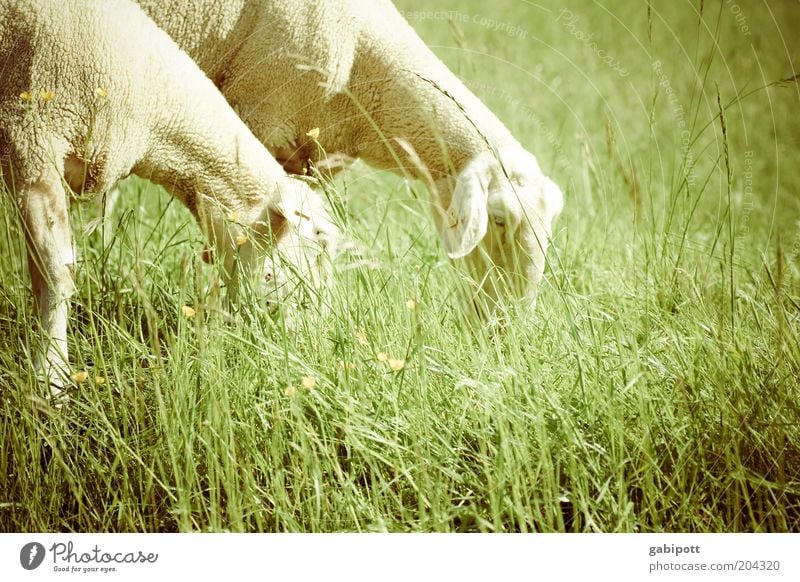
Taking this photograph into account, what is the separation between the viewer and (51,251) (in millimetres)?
2295

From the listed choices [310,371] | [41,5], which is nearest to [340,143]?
[41,5]

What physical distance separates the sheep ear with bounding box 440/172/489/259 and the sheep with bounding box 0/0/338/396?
1.59 ft

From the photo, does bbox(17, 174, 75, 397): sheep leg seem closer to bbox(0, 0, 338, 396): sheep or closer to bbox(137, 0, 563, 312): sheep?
bbox(0, 0, 338, 396): sheep

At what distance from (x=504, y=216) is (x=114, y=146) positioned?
1.39m

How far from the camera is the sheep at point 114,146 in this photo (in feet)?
7.39

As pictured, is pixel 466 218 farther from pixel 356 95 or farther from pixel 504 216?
pixel 356 95

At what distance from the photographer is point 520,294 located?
2797mm

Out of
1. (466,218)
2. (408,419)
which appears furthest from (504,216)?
(408,419)
